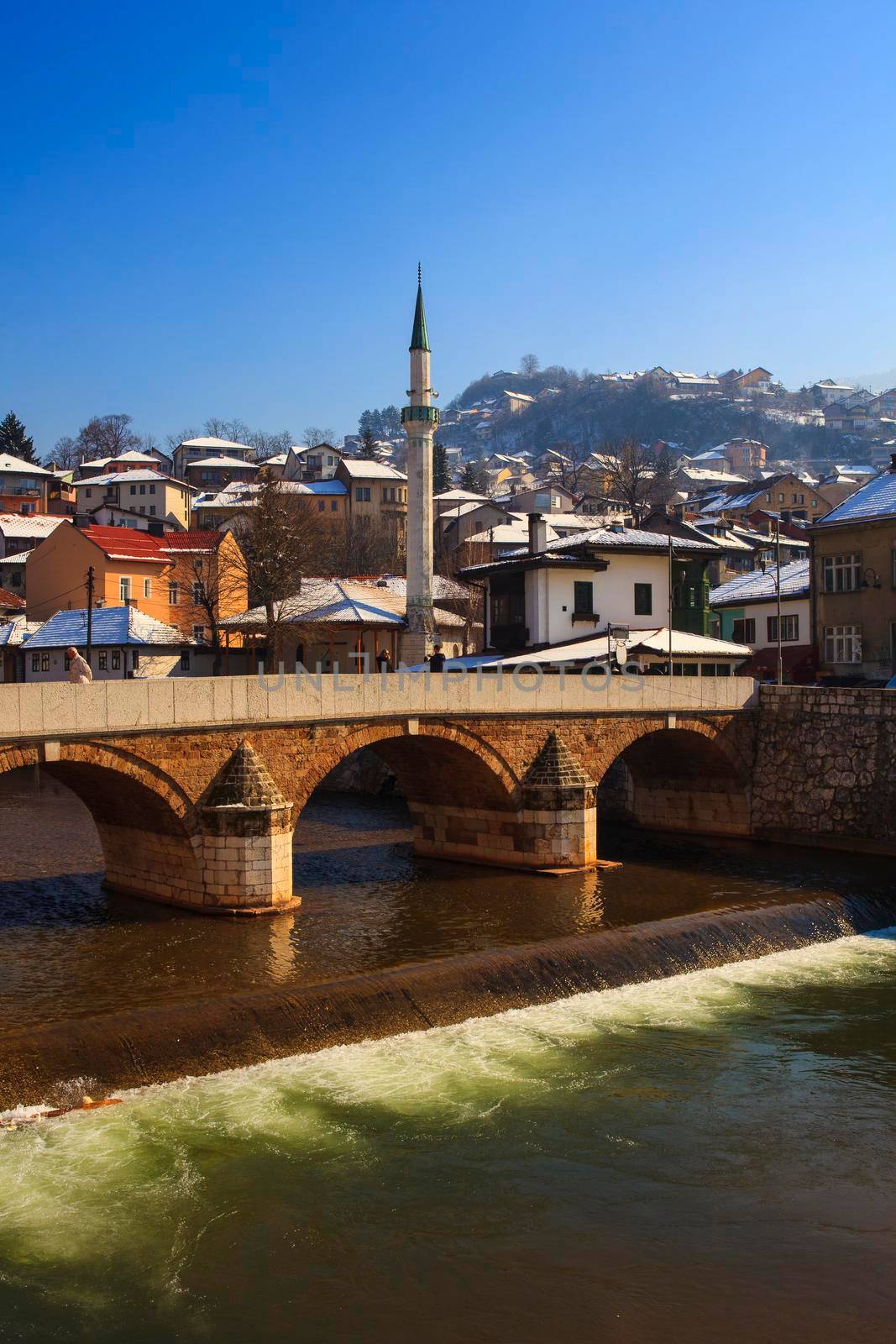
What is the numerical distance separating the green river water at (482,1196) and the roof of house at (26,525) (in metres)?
64.7

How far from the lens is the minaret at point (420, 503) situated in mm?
48844

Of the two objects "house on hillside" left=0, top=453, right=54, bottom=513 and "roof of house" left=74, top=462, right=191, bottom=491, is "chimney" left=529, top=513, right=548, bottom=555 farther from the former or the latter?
"house on hillside" left=0, top=453, right=54, bottom=513

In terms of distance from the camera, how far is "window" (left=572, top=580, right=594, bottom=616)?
38.5m

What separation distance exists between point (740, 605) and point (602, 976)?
105 ft

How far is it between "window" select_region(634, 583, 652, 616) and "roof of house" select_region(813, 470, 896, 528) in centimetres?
579

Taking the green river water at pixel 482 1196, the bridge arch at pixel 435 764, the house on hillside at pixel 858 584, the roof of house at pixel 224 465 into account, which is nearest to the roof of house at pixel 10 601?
the bridge arch at pixel 435 764

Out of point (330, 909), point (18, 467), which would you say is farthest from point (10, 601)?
point (330, 909)

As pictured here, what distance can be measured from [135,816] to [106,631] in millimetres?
28185

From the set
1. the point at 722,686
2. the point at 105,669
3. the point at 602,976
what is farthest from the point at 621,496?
the point at 602,976

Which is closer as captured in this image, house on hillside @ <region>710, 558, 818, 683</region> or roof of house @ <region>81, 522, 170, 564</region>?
house on hillside @ <region>710, 558, 818, 683</region>

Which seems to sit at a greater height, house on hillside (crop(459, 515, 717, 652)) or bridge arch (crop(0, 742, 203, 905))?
house on hillside (crop(459, 515, 717, 652))

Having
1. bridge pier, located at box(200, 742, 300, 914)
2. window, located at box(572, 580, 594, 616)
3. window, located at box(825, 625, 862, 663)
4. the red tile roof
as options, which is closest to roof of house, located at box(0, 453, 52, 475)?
the red tile roof

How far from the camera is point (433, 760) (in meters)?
25.8

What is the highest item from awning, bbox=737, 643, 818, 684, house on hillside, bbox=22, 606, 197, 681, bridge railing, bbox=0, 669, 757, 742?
house on hillside, bbox=22, 606, 197, 681
